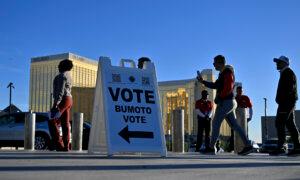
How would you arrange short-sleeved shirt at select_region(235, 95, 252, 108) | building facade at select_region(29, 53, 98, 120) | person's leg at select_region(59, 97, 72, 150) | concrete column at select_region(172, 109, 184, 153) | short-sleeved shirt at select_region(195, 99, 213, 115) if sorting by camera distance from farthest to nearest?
building facade at select_region(29, 53, 98, 120), concrete column at select_region(172, 109, 184, 153), short-sleeved shirt at select_region(195, 99, 213, 115), short-sleeved shirt at select_region(235, 95, 252, 108), person's leg at select_region(59, 97, 72, 150)

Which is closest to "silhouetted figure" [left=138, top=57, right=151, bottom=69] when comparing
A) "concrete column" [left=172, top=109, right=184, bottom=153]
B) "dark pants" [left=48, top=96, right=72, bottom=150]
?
"dark pants" [left=48, top=96, right=72, bottom=150]

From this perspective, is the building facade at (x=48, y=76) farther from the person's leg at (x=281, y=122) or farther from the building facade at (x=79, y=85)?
the person's leg at (x=281, y=122)

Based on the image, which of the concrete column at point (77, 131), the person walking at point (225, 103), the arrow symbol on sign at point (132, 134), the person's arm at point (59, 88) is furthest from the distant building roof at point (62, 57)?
the arrow symbol on sign at point (132, 134)

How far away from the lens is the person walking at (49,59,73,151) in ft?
36.4

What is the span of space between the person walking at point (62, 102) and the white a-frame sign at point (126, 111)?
226 cm

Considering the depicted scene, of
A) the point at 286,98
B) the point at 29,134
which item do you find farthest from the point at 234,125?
the point at 29,134

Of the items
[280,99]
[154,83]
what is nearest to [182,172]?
[154,83]

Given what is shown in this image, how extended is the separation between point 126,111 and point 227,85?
2686 millimetres

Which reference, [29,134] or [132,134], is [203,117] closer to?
[29,134]

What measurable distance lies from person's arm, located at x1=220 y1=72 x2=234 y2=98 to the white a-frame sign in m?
1.80

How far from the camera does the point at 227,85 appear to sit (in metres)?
10.2

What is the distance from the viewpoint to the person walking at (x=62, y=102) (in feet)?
36.4

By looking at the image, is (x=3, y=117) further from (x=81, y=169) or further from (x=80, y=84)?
(x=80, y=84)

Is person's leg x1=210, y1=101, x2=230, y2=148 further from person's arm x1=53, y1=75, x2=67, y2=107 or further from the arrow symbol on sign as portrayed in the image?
person's arm x1=53, y1=75, x2=67, y2=107
